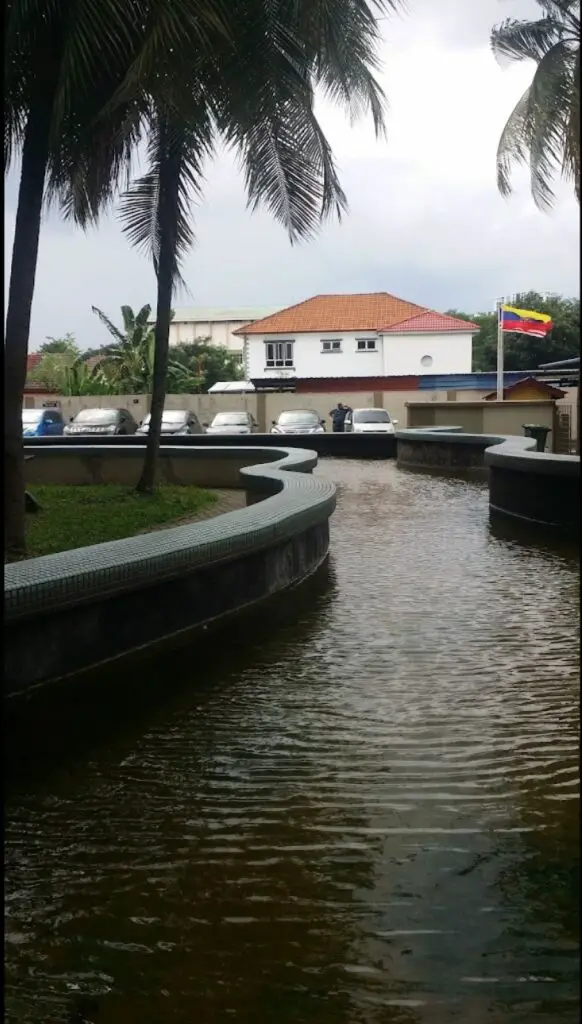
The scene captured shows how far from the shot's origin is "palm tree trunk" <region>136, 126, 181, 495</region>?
1289 centimetres

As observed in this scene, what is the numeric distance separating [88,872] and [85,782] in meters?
0.81

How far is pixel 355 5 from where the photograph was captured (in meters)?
9.09

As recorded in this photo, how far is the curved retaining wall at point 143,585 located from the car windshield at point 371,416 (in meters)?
20.8

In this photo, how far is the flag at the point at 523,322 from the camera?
106 feet

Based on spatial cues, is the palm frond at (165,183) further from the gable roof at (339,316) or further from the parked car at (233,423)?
the gable roof at (339,316)

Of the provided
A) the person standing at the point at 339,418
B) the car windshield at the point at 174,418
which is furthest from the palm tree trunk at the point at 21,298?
the person standing at the point at 339,418

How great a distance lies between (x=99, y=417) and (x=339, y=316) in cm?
2895

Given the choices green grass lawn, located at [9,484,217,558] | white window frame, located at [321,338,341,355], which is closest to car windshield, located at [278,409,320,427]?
green grass lawn, located at [9,484,217,558]

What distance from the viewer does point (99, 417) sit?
27.8 metres

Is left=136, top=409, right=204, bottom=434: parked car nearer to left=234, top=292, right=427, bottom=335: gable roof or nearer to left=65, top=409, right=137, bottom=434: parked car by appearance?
left=65, top=409, right=137, bottom=434: parked car

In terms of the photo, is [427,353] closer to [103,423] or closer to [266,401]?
[266,401]

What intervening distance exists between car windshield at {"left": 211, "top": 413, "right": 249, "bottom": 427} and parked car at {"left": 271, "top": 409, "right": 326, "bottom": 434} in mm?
1506

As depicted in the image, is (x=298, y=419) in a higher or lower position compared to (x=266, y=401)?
lower

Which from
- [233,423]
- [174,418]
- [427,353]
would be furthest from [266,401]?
[427,353]
